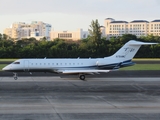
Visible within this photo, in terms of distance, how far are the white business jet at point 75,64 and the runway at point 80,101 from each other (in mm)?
4908

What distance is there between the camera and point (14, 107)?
20.5 meters

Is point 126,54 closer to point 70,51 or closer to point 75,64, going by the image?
point 75,64

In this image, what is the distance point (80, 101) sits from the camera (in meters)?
22.9

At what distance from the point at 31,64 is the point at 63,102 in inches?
613

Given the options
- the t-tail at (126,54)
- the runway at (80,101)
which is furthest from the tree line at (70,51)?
the runway at (80,101)

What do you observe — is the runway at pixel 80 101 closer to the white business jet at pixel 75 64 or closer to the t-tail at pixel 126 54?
the white business jet at pixel 75 64

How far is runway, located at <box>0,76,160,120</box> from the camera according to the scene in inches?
719

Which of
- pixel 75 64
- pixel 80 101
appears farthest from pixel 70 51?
pixel 80 101

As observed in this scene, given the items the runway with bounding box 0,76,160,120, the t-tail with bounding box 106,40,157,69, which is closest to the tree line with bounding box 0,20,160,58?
the t-tail with bounding box 106,40,157,69

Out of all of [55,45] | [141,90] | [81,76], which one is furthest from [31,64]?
[55,45]

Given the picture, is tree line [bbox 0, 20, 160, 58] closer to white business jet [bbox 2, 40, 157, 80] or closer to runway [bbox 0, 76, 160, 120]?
white business jet [bbox 2, 40, 157, 80]

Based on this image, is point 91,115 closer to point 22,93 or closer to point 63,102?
point 63,102

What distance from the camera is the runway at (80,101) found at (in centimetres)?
1825

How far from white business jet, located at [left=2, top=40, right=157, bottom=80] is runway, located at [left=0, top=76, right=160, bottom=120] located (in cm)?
491
